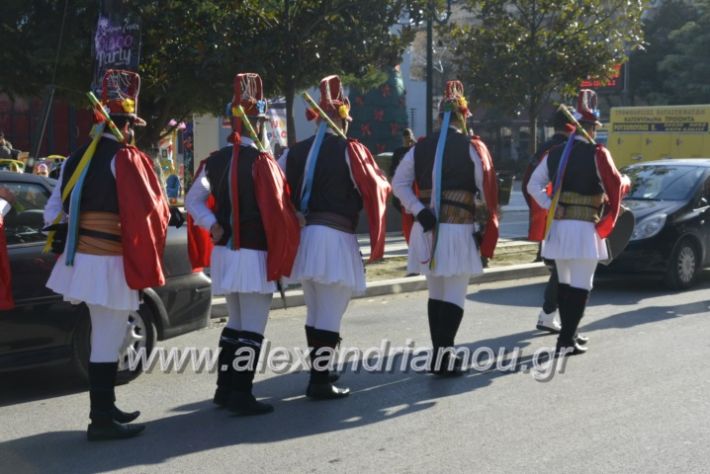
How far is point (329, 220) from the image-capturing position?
6750 mm

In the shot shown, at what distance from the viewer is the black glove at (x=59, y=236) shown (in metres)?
5.92

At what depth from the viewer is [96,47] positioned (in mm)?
10117

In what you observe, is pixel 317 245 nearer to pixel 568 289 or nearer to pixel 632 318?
pixel 568 289

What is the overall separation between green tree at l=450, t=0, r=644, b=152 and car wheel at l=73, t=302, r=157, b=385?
10.0 m

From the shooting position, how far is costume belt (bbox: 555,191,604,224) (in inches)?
316

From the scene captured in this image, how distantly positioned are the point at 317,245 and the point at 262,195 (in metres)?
0.59

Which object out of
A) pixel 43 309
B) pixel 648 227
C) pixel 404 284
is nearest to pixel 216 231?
pixel 43 309

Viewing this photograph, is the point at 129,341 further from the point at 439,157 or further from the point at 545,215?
the point at 545,215

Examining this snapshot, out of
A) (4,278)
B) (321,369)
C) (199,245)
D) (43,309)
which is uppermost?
(199,245)

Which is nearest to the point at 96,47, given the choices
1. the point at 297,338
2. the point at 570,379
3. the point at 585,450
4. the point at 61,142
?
the point at 297,338

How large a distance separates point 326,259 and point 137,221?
1384mm

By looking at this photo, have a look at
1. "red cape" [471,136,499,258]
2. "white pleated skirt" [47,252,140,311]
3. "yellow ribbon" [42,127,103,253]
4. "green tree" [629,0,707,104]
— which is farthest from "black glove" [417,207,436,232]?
"green tree" [629,0,707,104]

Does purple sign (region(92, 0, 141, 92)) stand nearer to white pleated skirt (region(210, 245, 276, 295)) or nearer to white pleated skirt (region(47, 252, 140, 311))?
white pleated skirt (region(210, 245, 276, 295))

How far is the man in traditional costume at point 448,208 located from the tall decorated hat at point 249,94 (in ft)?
4.43
